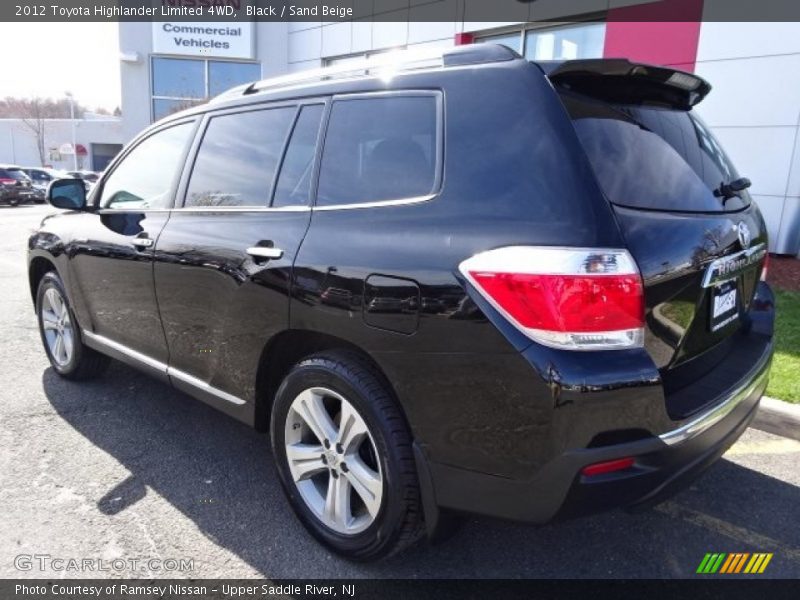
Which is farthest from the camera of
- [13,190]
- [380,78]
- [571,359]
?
[13,190]

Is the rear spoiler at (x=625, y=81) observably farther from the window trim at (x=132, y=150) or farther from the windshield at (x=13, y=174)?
the windshield at (x=13, y=174)

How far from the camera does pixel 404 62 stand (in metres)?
2.36

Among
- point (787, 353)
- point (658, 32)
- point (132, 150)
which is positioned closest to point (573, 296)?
point (132, 150)

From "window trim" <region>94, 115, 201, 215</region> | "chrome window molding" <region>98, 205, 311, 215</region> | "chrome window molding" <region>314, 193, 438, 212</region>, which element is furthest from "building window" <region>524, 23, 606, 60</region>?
"chrome window molding" <region>314, 193, 438, 212</region>

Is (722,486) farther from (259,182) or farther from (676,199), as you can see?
(259,182)

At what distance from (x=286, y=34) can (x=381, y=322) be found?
18.5 metres

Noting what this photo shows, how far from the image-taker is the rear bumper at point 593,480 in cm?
178

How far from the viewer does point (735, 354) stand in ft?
8.16

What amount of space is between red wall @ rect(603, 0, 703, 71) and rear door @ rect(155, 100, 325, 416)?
834 cm

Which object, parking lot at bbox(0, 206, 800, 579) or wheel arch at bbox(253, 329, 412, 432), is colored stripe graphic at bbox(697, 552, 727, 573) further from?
wheel arch at bbox(253, 329, 412, 432)

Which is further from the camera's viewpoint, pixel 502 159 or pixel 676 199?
pixel 676 199

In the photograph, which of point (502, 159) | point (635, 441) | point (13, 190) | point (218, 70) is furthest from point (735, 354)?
point (13, 190)

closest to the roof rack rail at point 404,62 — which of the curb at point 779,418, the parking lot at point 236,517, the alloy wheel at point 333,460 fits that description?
the alloy wheel at point 333,460

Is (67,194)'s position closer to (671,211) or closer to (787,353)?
(671,211)
